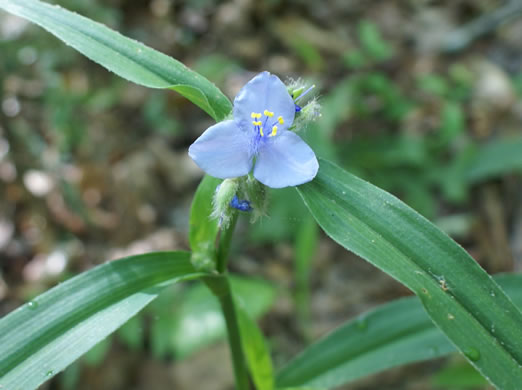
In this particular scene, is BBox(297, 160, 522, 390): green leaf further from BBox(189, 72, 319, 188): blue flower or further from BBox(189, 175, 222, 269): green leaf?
BBox(189, 175, 222, 269): green leaf

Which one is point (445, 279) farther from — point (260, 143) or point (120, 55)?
point (120, 55)

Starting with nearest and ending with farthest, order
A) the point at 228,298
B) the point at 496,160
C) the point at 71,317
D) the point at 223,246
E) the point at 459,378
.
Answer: the point at 71,317 < the point at 223,246 < the point at 228,298 < the point at 459,378 < the point at 496,160

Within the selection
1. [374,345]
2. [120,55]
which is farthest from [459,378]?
[120,55]

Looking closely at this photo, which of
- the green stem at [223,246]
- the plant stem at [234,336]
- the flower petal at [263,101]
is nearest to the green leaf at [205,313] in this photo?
the plant stem at [234,336]

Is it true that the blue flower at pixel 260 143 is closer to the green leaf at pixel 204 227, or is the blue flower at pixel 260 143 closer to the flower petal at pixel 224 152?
the flower petal at pixel 224 152

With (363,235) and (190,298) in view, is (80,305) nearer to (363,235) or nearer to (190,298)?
(363,235)

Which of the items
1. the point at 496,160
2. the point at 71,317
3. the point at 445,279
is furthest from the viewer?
the point at 496,160
